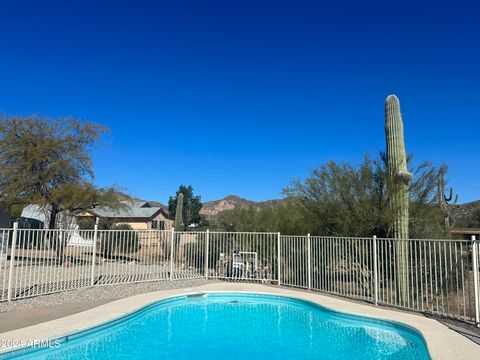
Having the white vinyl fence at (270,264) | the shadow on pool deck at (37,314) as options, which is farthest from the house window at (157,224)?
the shadow on pool deck at (37,314)

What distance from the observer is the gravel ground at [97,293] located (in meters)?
8.37

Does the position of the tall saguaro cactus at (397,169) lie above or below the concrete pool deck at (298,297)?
above

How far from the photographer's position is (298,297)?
10117mm

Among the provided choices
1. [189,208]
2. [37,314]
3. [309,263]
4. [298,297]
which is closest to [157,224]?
[189,208]

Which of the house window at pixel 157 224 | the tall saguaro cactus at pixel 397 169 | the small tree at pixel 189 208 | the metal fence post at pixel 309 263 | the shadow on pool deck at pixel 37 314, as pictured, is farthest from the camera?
the small tree at pixel 189 208

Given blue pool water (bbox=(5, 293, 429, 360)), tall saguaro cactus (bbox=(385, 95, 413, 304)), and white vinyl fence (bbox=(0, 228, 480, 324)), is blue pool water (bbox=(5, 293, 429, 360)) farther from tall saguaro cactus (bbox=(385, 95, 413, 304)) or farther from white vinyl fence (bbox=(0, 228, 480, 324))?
tall saguaro cactus (bbox=(385, 95, 413, 304))

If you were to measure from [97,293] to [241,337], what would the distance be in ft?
16.0

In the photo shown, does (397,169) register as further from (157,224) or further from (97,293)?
(157,224)

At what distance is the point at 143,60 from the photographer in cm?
1500

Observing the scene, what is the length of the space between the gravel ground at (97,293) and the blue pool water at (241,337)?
1.56 m

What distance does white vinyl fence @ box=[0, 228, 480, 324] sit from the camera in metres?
7.99

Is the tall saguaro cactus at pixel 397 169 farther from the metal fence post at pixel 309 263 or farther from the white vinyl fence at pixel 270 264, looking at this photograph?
the metal fence post at pixel 309 263

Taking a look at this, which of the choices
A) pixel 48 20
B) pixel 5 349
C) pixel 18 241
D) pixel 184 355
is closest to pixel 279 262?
pixel 184 355

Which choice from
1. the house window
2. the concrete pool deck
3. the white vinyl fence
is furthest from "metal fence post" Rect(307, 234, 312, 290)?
the house window
